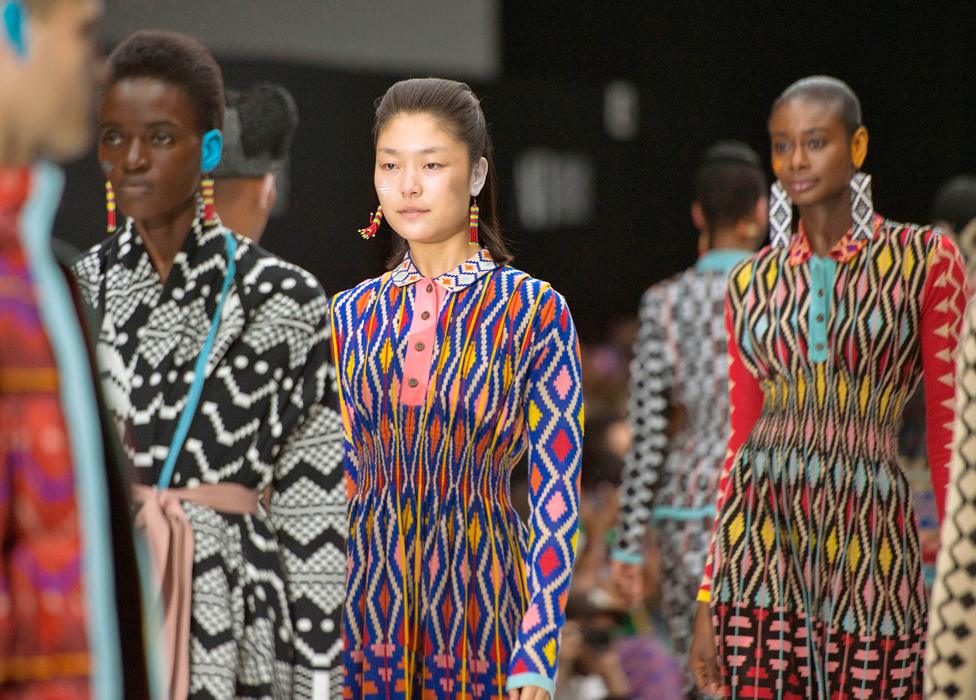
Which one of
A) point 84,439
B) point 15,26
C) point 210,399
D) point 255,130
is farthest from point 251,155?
point 84,439

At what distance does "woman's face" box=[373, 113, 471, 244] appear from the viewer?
3133 mm

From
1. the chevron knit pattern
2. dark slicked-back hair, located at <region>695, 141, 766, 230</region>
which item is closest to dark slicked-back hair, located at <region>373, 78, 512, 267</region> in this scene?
the chevron knit pattern

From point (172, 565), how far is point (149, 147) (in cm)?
66

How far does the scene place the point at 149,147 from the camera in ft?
9.26

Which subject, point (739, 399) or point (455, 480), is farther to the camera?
point (739, 399)

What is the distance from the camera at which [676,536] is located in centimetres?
514

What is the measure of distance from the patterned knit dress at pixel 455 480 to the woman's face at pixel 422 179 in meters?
0.11

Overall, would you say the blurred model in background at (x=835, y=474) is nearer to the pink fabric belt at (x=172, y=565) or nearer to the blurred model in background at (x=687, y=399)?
the pink fabric belt at (x=172, y=565)

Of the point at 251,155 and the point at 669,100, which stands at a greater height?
the point at 669,100

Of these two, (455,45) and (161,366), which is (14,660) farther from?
(455,45)

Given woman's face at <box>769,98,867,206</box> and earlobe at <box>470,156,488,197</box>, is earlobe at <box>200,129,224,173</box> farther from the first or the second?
woman's face at <box>769,98,867,206</box>

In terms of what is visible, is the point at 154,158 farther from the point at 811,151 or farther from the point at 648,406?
the point at 648,406

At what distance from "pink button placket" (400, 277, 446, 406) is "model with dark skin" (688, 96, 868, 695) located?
863mm

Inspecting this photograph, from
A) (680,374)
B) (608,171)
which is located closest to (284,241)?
(680,374)
